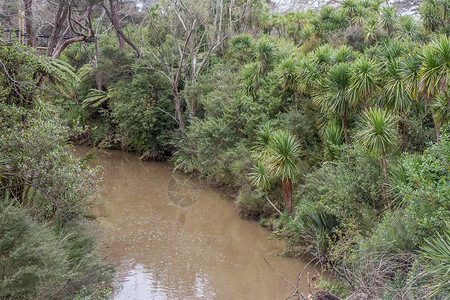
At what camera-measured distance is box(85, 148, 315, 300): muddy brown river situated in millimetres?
9258

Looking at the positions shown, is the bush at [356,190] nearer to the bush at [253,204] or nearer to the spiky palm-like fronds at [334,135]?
the spiky palm-like fronds at [334,135]

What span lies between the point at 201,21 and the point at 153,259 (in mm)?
15324

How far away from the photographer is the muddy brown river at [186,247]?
926 centimetres

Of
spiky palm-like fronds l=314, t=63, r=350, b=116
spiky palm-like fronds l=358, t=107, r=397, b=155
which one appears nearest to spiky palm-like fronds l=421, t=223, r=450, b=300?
spiky palm-like fronds l=358, t=107, r=397, b=155

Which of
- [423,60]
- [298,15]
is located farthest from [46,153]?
[298,15]

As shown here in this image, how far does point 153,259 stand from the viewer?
1064cm

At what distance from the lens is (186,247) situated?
11711mm

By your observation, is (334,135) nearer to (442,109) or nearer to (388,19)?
(442,109)

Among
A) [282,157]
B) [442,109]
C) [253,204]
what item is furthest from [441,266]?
[253,204]

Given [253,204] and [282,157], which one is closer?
[282,157]

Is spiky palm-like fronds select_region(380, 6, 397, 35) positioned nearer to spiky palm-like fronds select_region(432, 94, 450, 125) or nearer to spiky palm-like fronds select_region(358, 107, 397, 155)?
spiky palm-like fronds select_region(432, 94, 450, 125)

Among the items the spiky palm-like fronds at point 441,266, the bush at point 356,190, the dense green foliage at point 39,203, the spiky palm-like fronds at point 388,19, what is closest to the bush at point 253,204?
the bush at point 356,190

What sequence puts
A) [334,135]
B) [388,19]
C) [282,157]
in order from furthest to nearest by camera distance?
Result: [388,19], [334,135], [282,157]

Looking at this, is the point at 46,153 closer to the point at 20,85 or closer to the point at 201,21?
the point at 20,85
